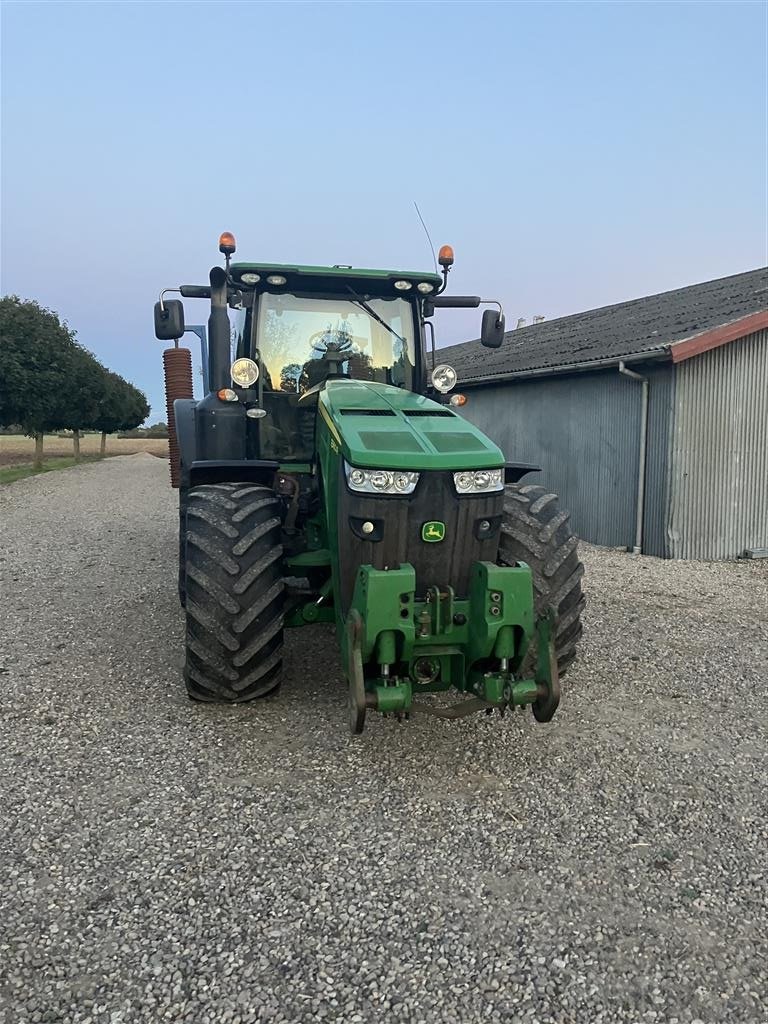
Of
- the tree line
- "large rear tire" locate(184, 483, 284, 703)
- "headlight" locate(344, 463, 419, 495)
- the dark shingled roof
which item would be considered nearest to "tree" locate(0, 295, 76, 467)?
the tree line

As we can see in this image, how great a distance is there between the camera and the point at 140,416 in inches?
1784

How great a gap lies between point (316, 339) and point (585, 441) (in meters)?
7.22

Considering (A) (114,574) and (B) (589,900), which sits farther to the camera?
(A) (114,574)

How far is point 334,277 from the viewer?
5121 mm

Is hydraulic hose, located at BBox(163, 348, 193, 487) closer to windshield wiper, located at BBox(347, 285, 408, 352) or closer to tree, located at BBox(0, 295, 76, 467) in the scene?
windshield wiper, located at BBox(347, 285, 408, 352)

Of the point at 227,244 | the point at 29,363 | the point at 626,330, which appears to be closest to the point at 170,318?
the point at 227,244

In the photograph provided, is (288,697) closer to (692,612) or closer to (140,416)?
(692,612)

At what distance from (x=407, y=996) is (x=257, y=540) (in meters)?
2.44

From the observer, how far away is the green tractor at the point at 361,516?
3.65 m

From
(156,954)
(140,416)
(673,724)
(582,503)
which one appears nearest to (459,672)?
(673,724)

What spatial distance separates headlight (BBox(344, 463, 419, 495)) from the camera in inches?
146

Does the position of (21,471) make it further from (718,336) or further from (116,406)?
(718,336)

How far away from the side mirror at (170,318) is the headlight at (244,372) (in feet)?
2.39

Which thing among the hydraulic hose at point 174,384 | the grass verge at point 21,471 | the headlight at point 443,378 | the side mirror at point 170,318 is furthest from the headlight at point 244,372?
the grass verge at point 21,471
